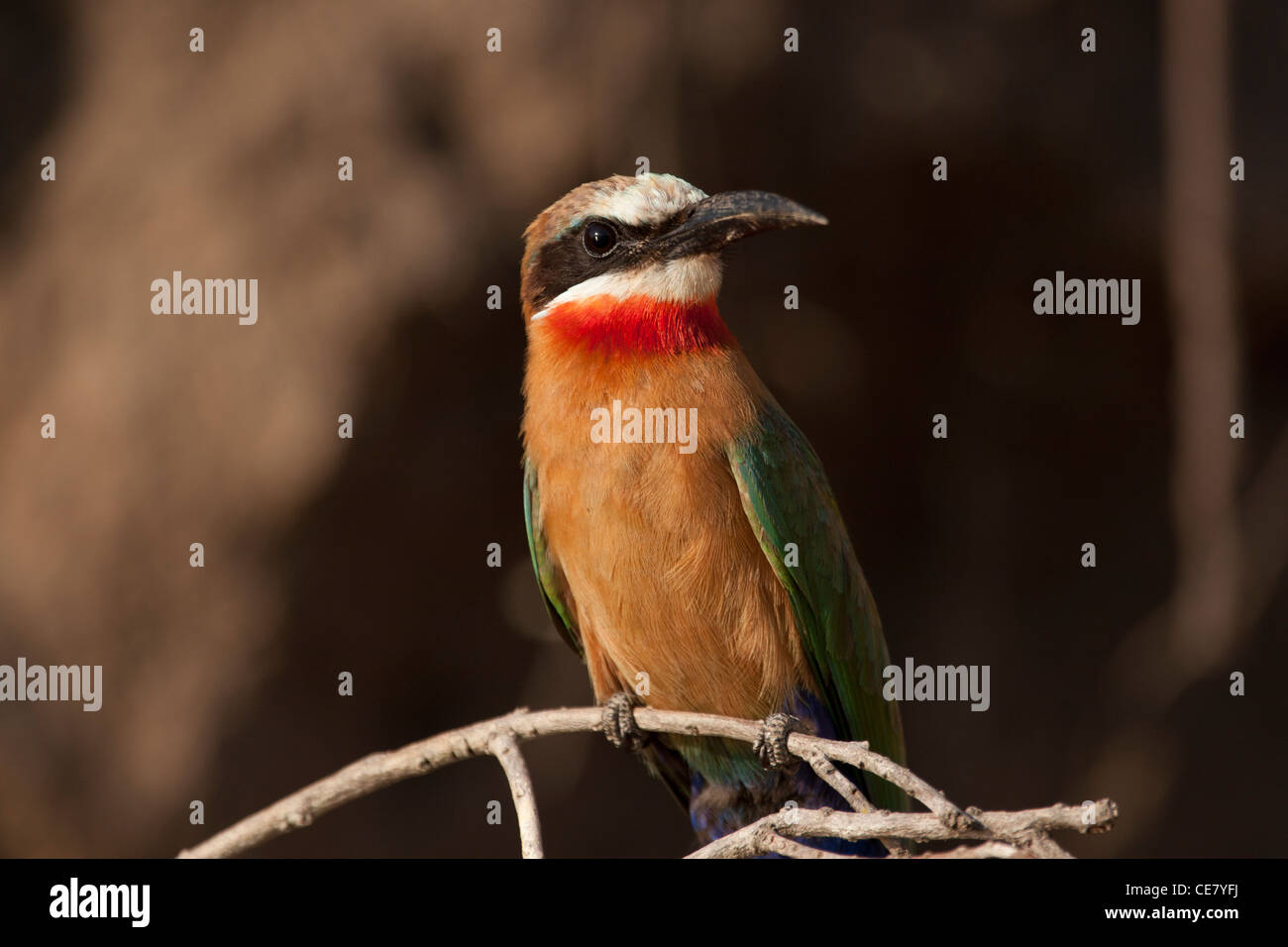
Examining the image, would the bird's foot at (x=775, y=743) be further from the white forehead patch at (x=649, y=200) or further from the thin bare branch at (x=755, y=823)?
the white forehead patch at (x=649, y=200)

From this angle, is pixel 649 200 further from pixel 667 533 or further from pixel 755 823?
pixel 755 823

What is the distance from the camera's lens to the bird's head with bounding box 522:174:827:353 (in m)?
2.39

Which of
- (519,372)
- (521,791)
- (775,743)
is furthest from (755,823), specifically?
(519,372)

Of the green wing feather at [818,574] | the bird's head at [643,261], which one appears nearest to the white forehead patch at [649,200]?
the bird's head at [643,261]

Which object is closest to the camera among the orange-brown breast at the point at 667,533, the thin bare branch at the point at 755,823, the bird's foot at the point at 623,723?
the thin bare branch at the point at 755,823

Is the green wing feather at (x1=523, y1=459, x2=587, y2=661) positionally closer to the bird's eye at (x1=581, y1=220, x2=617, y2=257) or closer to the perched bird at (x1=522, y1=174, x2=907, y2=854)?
the perched bird at (x1=522, y1=174, x2=907, y2=854)

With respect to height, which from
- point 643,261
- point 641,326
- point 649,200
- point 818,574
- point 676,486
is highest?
point 649,200

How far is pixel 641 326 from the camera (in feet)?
7.98

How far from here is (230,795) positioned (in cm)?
384

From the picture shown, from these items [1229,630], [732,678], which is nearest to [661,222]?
[732,678]

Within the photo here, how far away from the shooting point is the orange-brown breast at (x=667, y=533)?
2.36 meters

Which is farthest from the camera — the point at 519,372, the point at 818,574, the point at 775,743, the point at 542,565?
the point at 519,372

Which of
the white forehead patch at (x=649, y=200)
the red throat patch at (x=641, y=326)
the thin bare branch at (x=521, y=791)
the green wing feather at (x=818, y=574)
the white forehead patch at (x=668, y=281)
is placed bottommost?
the thin bare branch at (x=521, y=791)

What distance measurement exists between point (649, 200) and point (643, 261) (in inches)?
4.5
